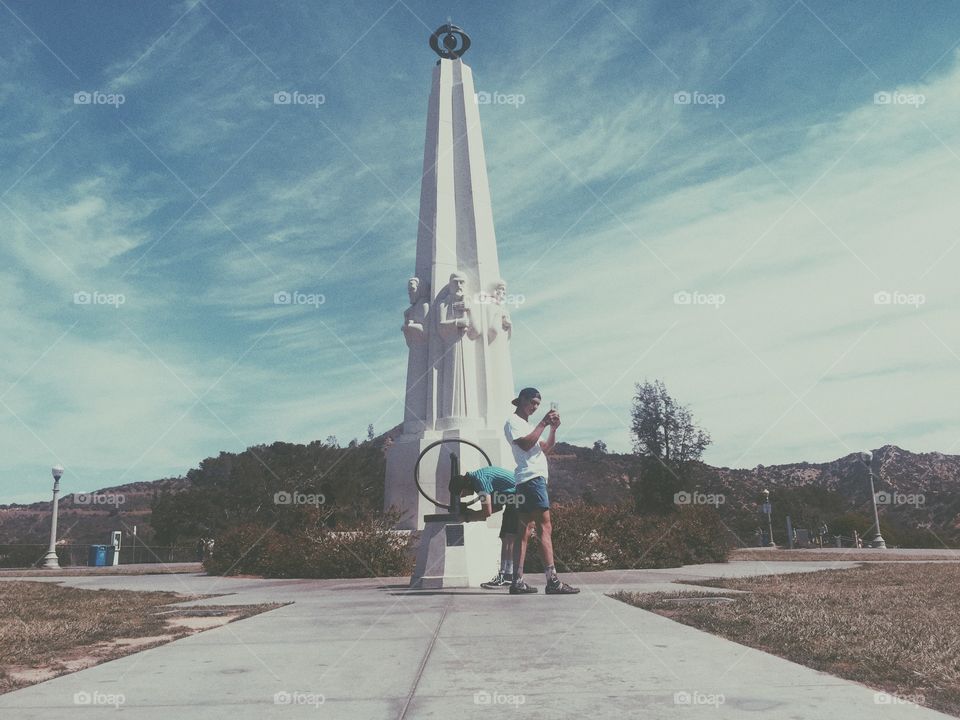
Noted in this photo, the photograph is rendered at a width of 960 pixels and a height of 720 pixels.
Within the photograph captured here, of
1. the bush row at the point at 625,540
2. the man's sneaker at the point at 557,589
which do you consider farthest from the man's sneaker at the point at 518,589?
the bush row at the point at 625,540

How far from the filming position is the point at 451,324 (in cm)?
1753

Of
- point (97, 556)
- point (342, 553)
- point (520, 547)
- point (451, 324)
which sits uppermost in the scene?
point (451, 324)

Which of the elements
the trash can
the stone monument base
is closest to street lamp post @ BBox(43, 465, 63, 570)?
the trash can

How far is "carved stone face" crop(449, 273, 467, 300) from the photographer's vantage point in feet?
57.8

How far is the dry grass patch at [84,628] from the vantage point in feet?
13.1

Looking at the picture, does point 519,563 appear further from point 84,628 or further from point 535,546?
point 535,546

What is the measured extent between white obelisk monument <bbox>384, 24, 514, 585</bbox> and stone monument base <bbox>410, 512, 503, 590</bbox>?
6.97m

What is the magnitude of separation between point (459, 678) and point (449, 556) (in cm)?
575

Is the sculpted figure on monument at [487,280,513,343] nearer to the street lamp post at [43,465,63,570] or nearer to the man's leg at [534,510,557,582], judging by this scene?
the man's leg at [534,510,557,582]

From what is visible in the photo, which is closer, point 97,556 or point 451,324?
point 451,324

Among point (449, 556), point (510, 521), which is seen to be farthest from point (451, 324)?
point (510, 521)

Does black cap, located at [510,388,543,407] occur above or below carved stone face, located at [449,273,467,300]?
below

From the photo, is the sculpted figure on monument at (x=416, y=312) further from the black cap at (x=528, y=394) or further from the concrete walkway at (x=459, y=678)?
the concrete walkway at (x=459, y=678)

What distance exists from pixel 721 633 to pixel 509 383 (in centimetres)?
1390
